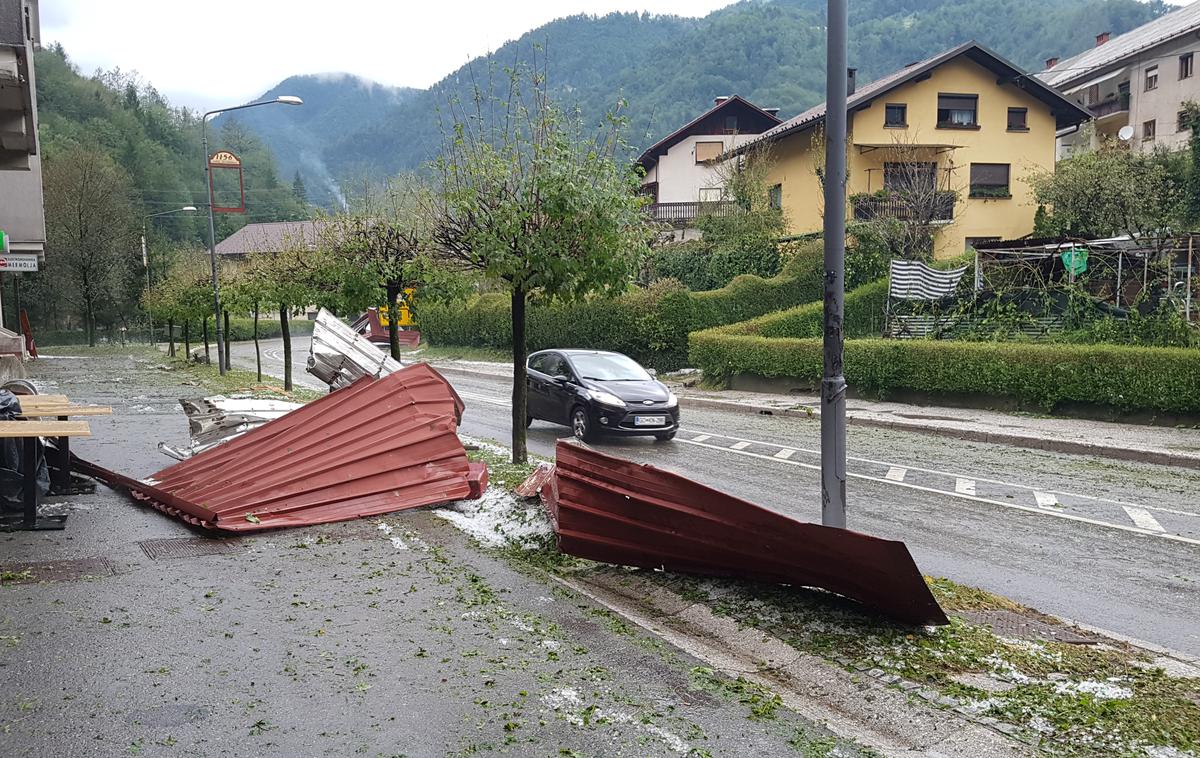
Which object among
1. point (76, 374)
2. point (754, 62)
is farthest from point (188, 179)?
point (76, 374)

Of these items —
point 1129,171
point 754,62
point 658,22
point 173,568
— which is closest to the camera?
point 173,568

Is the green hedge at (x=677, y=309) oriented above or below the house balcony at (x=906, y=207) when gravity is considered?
below

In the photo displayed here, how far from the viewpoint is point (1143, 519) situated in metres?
9.23

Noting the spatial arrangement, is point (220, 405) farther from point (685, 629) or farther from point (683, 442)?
point (685, 629)

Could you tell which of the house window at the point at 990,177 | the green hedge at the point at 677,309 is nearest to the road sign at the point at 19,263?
the green hedge at the point at 677,309

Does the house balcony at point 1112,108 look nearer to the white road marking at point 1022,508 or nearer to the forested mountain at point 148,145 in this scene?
the white road marking at point 1022,508

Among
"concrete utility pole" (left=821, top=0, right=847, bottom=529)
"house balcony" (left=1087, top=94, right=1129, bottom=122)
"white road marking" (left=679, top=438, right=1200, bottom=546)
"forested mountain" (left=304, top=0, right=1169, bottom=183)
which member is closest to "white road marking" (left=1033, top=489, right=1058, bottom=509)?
"white road marking" (left=679, top=438, right=1200, bottom=546)

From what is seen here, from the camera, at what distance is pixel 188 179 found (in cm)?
9156

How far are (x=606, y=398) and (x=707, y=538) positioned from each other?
9.07m

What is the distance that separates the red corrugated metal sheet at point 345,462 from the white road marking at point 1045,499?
581 cm

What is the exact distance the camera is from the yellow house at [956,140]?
37.1 meters

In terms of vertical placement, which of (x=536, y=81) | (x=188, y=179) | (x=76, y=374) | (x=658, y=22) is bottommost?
(x=76, y=374)

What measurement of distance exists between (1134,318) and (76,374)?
32.2 m

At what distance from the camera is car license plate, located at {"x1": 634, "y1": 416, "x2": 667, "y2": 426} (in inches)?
592
